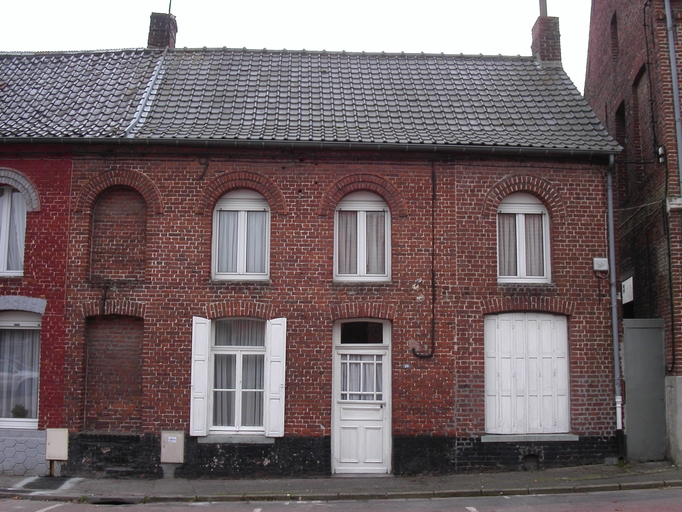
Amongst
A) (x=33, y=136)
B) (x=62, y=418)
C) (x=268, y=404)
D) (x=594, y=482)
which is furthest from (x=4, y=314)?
(x=594, y=482)

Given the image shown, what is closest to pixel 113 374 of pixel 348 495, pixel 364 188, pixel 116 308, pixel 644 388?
pixel 116 308

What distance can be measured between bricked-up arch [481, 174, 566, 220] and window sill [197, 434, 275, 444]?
5688mm

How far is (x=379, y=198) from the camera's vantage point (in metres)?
13.4

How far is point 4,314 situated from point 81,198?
257 centimetres

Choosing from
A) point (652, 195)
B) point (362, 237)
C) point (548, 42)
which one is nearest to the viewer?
point (362, 237)

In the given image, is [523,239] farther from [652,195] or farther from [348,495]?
[348,495]

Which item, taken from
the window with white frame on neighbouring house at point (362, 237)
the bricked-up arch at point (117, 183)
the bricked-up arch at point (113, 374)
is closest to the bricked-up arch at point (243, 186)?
the bricked-up arch at point (117, 183)

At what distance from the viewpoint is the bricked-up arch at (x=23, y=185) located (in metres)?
13.2

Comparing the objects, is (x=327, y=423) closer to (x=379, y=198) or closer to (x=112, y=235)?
(x=379, y=198)

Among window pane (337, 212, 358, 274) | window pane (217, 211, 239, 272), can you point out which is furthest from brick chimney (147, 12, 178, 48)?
window pane (337, 212, 358, 274)

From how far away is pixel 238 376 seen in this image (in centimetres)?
1301

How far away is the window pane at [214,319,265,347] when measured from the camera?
13117 mm

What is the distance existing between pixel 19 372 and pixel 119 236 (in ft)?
10.2

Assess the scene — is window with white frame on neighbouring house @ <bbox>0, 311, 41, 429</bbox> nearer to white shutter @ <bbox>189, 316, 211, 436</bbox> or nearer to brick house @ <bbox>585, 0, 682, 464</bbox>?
white shutter @ <bbox>189, 316, 211, 436</bbox>
